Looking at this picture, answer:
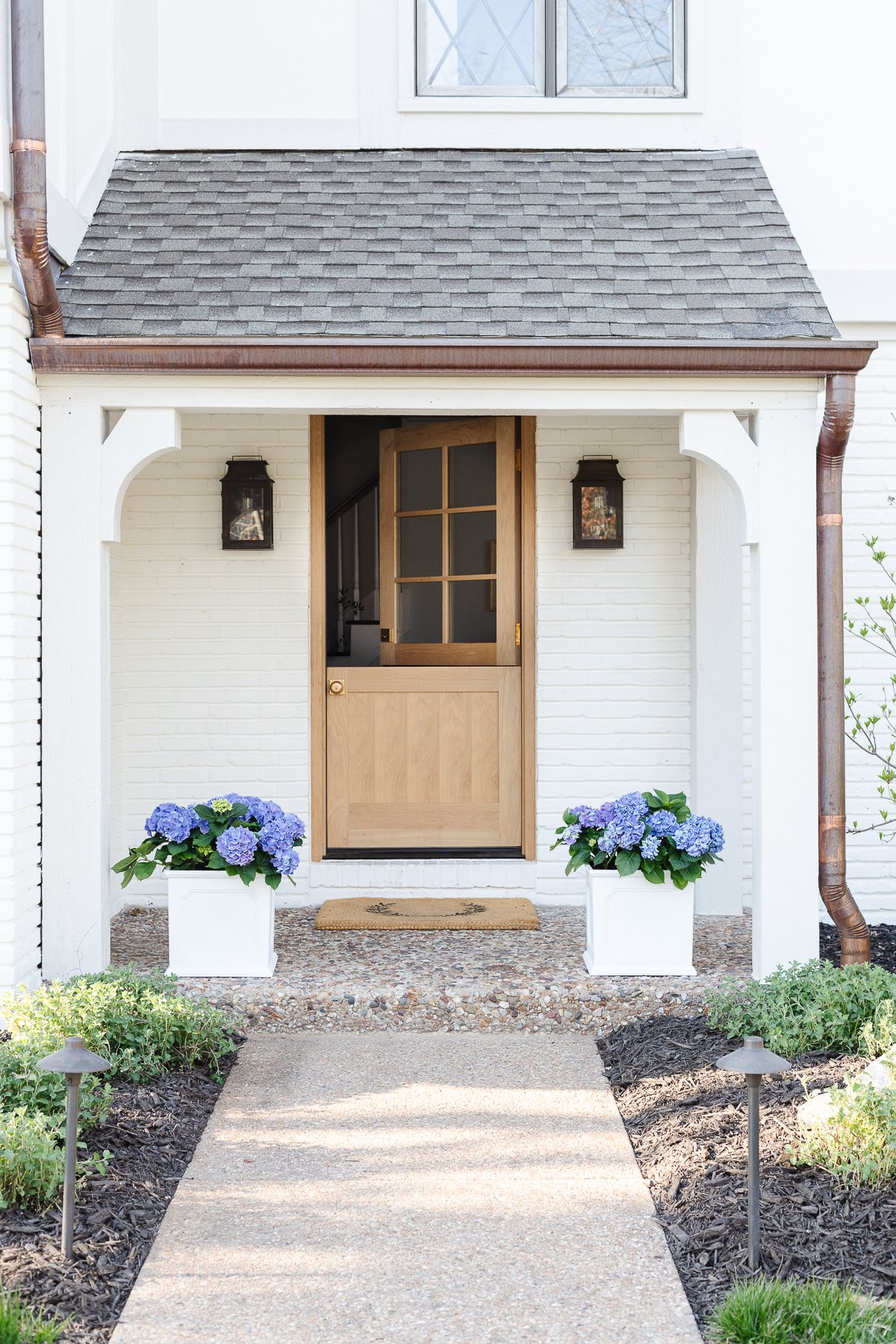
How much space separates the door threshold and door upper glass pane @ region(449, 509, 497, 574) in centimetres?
136

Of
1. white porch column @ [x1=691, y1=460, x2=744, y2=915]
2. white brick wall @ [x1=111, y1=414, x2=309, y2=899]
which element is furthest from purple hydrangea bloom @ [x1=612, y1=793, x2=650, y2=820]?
white brick wall @ [x1=111, y1=414, x2=309, y2=899]

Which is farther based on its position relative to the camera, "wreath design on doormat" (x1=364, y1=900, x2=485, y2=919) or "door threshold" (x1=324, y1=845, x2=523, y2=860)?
"door threshold" (x1=324, y1=845, x2=523, y2=860)

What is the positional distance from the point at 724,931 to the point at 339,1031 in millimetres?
1882

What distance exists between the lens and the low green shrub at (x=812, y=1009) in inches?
142

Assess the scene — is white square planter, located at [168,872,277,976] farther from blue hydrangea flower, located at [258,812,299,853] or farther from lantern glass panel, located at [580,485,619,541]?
lantern glass panel, located at [580,485,619,541]

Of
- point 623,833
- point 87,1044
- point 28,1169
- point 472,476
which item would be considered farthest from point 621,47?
point 28,1169

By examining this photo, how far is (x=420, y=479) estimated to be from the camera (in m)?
5.90

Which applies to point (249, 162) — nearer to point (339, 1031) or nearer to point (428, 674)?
point (428, 674)

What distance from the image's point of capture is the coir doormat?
5.16 m

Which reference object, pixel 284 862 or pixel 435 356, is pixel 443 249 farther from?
pixel 284 862

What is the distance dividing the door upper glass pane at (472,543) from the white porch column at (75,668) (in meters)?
1.91

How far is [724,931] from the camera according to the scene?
518cm

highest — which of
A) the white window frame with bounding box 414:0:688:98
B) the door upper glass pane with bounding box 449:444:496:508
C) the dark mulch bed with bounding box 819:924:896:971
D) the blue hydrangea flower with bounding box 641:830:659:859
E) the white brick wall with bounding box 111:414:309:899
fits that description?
the white window frame with bounding box 414:0:688:98

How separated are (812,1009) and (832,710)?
1.13 metres
